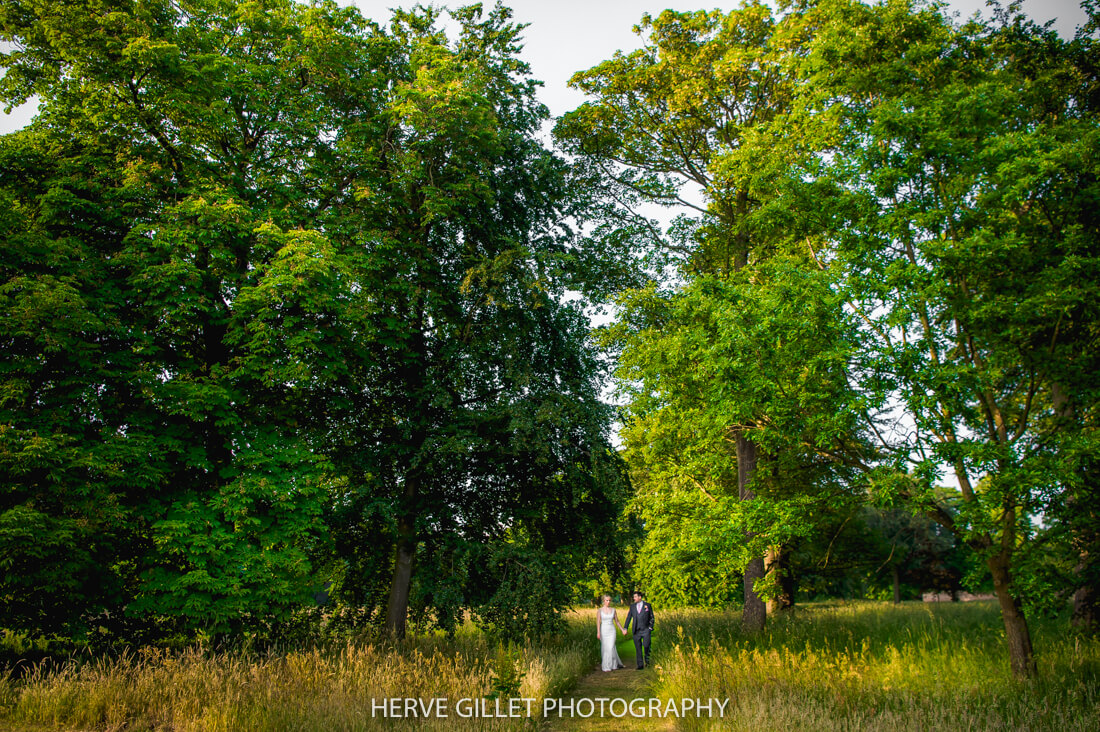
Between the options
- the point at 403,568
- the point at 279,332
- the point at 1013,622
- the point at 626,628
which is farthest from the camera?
the point at 403,568

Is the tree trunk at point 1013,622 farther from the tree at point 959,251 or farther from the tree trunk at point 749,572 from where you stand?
the tree trunk at point 749,572

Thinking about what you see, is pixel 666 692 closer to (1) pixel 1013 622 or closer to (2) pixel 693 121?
(1) pixel 1013 622

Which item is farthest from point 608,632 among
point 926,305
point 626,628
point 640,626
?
point 926,305

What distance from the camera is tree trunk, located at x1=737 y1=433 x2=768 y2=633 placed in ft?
44.8

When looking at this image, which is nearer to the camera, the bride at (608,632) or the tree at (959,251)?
the tree at (959,251)

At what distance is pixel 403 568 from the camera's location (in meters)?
14.0

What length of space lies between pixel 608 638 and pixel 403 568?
5.01 metres

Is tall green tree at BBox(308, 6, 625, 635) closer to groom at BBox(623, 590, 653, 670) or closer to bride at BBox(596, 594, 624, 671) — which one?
bride at BBox(596, 594, 624, 671)

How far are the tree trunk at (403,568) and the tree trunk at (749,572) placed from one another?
7741 mm

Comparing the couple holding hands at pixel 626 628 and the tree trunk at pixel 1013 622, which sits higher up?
the tree trunk at pixel 1013 622

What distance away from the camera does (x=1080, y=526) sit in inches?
292

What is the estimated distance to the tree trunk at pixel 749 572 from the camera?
538 inches

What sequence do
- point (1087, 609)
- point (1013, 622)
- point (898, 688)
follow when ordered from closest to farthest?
point (898, 688) → point (1013, 622) → point (1087, 609)

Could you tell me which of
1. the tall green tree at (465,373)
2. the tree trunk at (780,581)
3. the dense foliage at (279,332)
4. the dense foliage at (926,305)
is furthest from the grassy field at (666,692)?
the tree trunk at (780,581)
